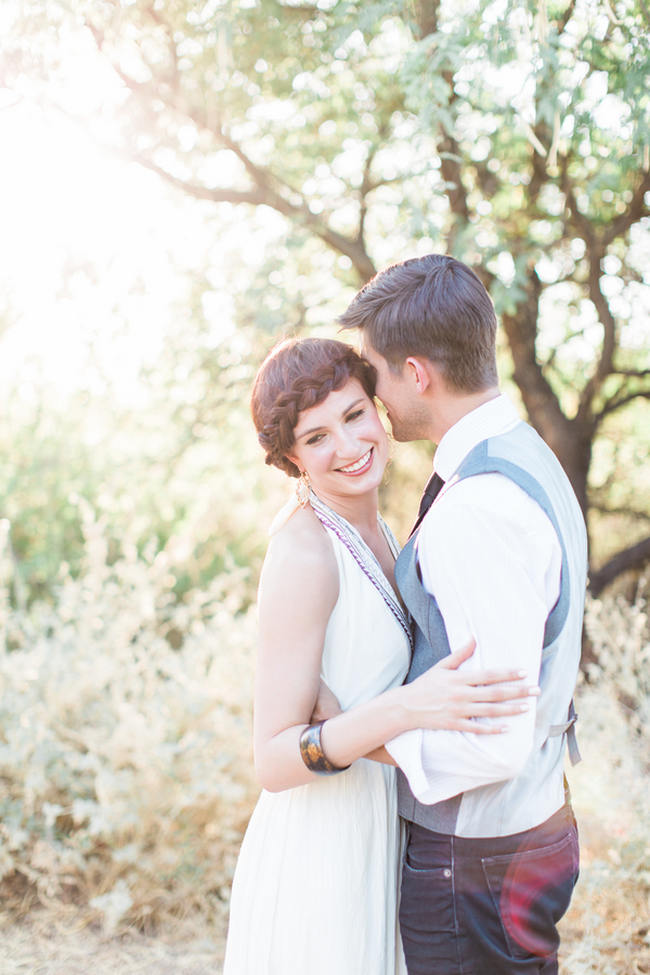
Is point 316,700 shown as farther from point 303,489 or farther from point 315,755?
point 303,489

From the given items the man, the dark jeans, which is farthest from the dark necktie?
the dark jeans

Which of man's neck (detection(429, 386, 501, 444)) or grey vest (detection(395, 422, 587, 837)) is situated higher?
man's neck (detection(429, 386, 501, 444))

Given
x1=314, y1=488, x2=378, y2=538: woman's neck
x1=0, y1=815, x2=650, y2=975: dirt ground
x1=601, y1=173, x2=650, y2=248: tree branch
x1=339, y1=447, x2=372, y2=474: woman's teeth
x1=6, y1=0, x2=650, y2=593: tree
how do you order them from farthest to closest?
1. x1=601, y1=173, x2=650, y2=248: tree branch
2. x1=6, y1=0, x2=650, y2=593: tree
3. x1=0, y1=815, x2=650, y2=975: dirt ground
4. x1=314, y1=488, x2=378, y2=538: woman's neck
5. x1=339, y1=447, x2=372, y2=474: woman's teeth

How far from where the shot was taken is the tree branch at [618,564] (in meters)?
6.18

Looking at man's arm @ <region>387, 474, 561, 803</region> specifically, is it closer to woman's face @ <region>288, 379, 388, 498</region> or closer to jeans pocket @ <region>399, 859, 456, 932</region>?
jeans pocket @ <region>399, 859, 456, 932</region>

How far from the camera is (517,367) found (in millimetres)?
6023

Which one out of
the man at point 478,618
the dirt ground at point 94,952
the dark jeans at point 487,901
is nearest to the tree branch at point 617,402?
the dirt ground at point 94,952

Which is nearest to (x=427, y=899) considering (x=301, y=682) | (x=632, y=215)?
(x=301, y=682)

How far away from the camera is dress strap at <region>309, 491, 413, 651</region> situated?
1904 millimetres

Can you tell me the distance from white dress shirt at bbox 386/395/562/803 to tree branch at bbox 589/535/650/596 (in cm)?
492

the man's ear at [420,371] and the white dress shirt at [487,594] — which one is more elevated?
the man's ear at [420,371]

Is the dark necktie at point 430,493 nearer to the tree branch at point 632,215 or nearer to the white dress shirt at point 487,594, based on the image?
the white dress shirt at point 487,594

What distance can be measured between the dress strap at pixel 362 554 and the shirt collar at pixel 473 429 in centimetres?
→ 28

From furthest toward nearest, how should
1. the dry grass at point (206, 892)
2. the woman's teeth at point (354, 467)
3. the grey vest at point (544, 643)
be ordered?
the dry grass at point (206, 892)
the woman's teeth at point (354, 467)
the grey vest at point (544, 643)
